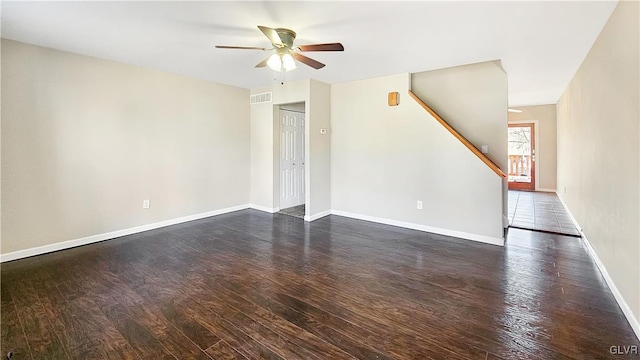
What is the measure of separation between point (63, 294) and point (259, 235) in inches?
86.6

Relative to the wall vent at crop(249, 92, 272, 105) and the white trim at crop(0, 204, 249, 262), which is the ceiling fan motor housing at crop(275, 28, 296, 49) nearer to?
the wall vent at crop(249, 92, 272, 105)

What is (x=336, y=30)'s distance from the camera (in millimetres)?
2848

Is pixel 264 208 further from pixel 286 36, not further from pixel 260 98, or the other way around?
pixel 286 36

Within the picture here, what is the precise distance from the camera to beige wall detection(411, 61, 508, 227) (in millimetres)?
4191

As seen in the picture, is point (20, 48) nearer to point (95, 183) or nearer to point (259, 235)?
point (95, 183)

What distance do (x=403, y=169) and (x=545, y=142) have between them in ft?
20.5

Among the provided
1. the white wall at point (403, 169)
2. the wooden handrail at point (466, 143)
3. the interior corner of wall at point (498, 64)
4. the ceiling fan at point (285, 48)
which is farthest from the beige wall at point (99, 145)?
the interior corner of wall at point (498, 64)

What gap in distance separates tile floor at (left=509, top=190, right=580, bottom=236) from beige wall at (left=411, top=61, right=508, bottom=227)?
2.53ft

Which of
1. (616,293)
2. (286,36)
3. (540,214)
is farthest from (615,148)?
(540,214)

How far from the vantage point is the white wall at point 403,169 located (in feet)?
13.0

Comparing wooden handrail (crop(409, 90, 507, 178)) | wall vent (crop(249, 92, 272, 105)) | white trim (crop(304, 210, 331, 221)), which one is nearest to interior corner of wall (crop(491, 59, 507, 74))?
wooden handrail (crop(409, 90, 507, 178))

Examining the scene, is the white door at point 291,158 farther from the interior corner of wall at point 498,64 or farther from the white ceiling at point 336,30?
the interior corner of wall at point 498,64

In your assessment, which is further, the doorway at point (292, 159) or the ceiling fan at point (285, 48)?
the doorway at point (292, 159)

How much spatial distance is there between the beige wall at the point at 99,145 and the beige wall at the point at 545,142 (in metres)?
8.42
